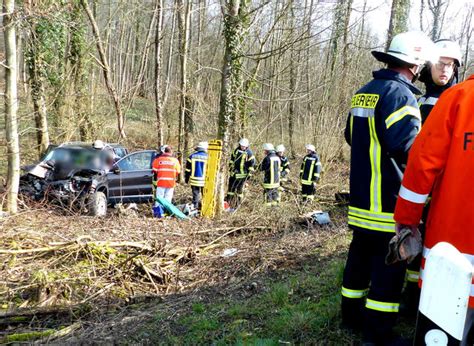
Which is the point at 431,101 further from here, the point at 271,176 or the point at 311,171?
the point at 311,171

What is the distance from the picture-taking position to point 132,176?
12086mm

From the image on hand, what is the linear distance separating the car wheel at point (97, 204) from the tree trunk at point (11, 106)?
153 centimetres

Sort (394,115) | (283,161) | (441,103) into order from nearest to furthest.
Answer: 1. (441,103)
2. (394,115)
3. (283,161)

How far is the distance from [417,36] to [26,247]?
6.04 m

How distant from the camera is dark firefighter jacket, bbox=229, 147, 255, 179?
40.8 ft

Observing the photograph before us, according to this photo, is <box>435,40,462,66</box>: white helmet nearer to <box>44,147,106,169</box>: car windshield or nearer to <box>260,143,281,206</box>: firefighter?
<box>260,143,281,206</box>: firefighter

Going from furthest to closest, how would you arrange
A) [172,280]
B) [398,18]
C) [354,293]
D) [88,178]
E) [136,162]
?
[398,18]
[136,162]
[88,178]
[172,280]
[354,293]

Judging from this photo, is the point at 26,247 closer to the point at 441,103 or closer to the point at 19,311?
the point at 19,311

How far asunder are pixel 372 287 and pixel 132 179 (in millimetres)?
9882

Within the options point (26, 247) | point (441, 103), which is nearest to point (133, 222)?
point (26, 247)

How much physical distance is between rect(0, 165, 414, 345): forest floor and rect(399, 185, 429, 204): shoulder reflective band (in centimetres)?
134

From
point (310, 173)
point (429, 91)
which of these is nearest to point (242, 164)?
point (310, 173)

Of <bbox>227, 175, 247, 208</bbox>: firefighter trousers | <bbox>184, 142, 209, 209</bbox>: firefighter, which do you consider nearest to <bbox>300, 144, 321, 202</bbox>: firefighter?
Answer: <bbox>227, 175, 247, 208</bbox>: firefighter trousers

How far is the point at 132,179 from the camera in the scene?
12078 millimetres
